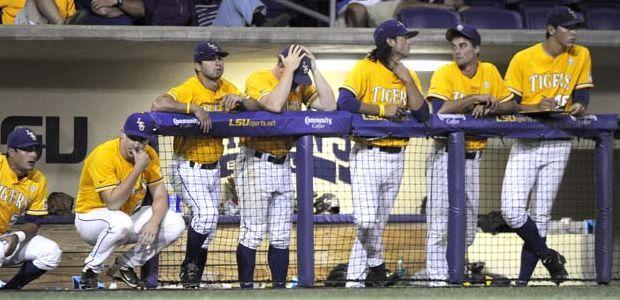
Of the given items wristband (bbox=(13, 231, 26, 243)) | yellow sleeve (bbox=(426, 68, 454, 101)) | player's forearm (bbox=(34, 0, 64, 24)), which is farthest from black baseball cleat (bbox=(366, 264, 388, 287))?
player's forearm (bbox=(34, 0, 64, 24))

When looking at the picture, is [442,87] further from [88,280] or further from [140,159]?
[88,280]

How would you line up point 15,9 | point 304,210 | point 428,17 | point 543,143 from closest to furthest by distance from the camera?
point 304,210
point 543,143
point 15,9
point 428,17

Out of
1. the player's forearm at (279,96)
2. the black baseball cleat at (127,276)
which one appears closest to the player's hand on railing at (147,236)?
the black baseball cleat at (127,276)

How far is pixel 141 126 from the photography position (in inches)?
275

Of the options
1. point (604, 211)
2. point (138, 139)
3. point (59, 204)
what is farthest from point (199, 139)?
point (59, 204)

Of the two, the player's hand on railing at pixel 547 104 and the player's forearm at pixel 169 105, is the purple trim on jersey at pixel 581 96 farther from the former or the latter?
the player's forearm at pixel 169 105

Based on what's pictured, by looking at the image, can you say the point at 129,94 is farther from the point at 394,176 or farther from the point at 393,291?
the point at 393,291

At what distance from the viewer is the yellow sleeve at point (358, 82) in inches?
289

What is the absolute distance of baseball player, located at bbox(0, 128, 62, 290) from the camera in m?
7.39

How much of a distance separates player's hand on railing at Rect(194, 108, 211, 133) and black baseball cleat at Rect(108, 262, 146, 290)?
99cm

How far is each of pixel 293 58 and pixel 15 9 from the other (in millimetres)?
3355

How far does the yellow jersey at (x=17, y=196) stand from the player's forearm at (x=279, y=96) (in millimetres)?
1604

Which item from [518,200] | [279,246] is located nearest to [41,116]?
[279,246]

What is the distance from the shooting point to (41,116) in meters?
10.0
